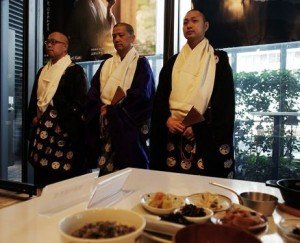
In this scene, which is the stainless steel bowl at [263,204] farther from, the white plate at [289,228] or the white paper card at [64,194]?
the white paper card at [64,194]

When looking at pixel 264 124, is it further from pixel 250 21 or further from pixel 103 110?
pixel 103 110

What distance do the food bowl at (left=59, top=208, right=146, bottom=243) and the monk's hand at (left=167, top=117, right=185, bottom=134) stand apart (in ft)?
3.99

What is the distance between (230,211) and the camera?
2.46ft

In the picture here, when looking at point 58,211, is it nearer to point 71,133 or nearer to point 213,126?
point 213,126

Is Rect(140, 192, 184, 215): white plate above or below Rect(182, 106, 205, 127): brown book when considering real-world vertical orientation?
below

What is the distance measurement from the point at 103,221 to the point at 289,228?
406mm

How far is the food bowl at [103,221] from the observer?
1.70ft

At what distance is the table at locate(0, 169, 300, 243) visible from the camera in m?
0.69

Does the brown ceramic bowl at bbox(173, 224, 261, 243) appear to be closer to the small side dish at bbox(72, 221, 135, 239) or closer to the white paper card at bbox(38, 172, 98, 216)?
the small side dish at bbox(72, 221, 135, 239)

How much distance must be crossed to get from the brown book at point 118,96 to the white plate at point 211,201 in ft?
4.14

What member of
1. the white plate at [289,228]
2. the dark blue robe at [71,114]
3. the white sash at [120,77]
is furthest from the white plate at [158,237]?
the dark blue robe at [71,114]

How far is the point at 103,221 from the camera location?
63cm

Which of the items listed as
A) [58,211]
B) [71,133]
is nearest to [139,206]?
[58,211]

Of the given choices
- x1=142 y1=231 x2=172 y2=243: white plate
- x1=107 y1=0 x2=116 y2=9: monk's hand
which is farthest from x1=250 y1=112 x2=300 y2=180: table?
x1=142 y1=231 x2=172 y2=243: white plate
